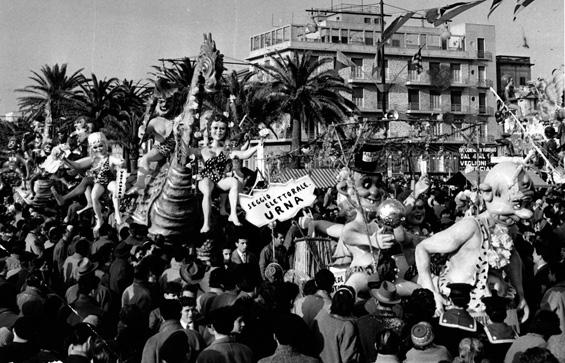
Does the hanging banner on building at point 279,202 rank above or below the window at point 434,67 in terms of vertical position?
below

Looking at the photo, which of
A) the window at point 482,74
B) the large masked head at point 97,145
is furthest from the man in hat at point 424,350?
the window at point 482,74

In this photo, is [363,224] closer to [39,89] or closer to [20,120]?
[39,89]

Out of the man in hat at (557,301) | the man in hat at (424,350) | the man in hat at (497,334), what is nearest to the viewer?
the man in hat at (424,350)

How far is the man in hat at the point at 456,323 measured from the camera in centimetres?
621

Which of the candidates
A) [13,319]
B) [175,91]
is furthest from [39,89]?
[13,319]

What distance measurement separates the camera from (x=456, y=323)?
6211 millimetres

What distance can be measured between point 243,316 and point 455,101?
71.6m

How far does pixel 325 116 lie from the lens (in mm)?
45062

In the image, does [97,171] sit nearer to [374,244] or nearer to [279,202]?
[279,202]

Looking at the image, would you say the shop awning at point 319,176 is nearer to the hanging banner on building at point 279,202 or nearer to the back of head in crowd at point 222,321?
the hanging banner on building at point 279,202

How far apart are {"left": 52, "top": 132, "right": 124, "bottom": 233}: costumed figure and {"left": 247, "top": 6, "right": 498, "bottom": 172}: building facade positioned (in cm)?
5229

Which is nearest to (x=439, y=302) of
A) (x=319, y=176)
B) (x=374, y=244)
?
(x=374, y=244)

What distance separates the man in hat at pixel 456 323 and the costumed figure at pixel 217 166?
6842 millimetres

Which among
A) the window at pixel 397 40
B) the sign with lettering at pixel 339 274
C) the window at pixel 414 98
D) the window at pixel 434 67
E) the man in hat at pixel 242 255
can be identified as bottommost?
the sign with lettering at pixel 339 274
